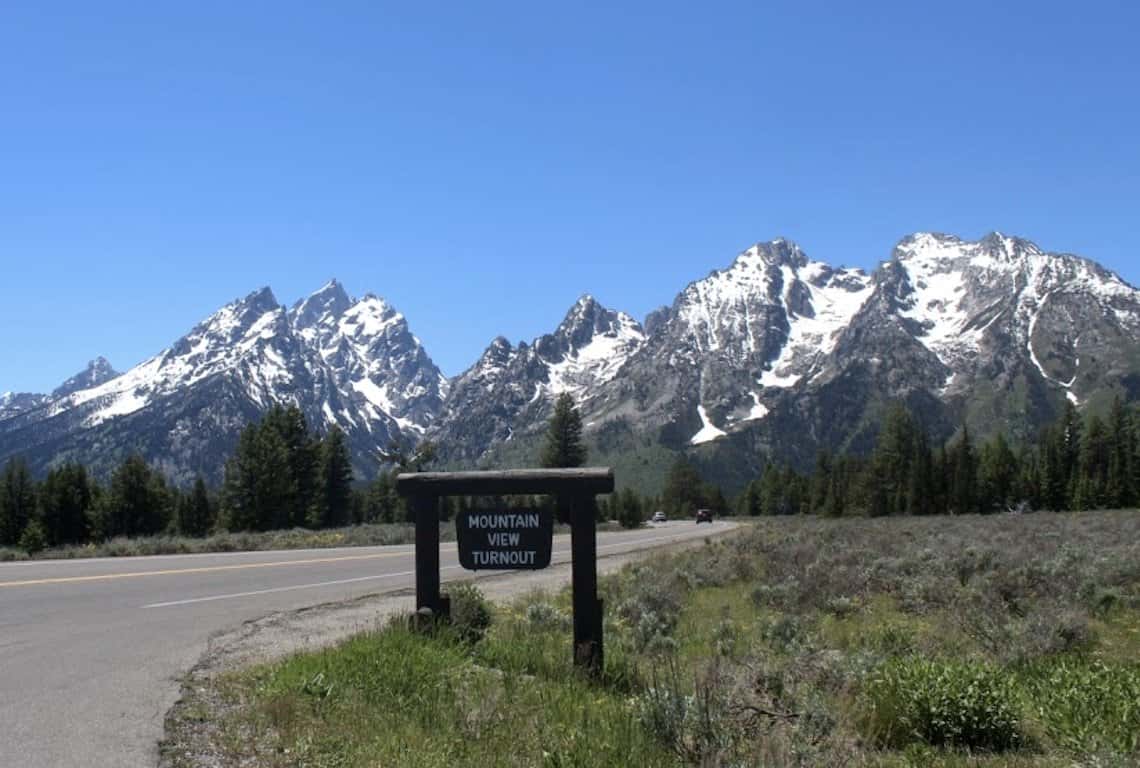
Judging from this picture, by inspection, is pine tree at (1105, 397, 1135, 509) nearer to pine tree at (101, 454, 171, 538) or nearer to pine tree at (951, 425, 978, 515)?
pine tree at (951, 425, 978, 515)

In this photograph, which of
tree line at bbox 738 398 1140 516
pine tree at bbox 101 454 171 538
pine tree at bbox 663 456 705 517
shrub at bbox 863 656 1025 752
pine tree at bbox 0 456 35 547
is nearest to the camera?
shrub at bbox 863 656 1025 752

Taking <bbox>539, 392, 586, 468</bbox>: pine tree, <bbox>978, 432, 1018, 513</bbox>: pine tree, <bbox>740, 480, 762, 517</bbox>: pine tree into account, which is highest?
<bbox>539, 392, 586, 468</bbox>: pine tree

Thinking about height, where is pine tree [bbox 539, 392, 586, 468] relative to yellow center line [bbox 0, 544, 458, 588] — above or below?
above

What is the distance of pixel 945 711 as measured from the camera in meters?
7.49

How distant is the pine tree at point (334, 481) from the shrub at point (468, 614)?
74.0 meters

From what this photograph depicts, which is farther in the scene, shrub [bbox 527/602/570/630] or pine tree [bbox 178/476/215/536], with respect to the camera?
pine tree [bbox 178/476/215/536]

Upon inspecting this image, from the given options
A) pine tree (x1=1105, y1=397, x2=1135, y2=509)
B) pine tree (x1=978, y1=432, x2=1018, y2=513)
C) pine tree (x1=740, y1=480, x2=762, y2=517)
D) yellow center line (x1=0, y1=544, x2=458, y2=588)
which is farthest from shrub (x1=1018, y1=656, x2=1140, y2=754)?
pine tree (x1=740, y1=480, x2=762, y2=517)

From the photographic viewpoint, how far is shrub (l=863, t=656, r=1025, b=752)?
293 inches

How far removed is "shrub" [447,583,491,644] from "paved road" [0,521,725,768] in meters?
2.67

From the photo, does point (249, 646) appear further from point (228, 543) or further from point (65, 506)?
point (65, 506)

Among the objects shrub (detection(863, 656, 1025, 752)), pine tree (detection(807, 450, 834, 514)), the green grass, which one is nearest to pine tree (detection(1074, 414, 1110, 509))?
pine tree (detection(807, 450, 834, 514))

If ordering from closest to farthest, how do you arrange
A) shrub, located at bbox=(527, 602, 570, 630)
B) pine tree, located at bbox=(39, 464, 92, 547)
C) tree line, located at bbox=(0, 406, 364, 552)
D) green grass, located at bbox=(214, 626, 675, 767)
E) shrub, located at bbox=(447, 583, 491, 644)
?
green grass, located at bbox=(214, 626, 675, 767), shrub, located at bbox=(447, 583, 491, 644), shrub, located at bbox=(527, 602, 570, 630), tree line, located at bbox=(0, 406, 364, 552), pine tree, located at bbox=(39, 464, 92, 547)

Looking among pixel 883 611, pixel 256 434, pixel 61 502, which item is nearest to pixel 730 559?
pixel 883 611

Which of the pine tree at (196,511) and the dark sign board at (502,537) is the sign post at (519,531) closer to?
the dark sign board at (502,537)
